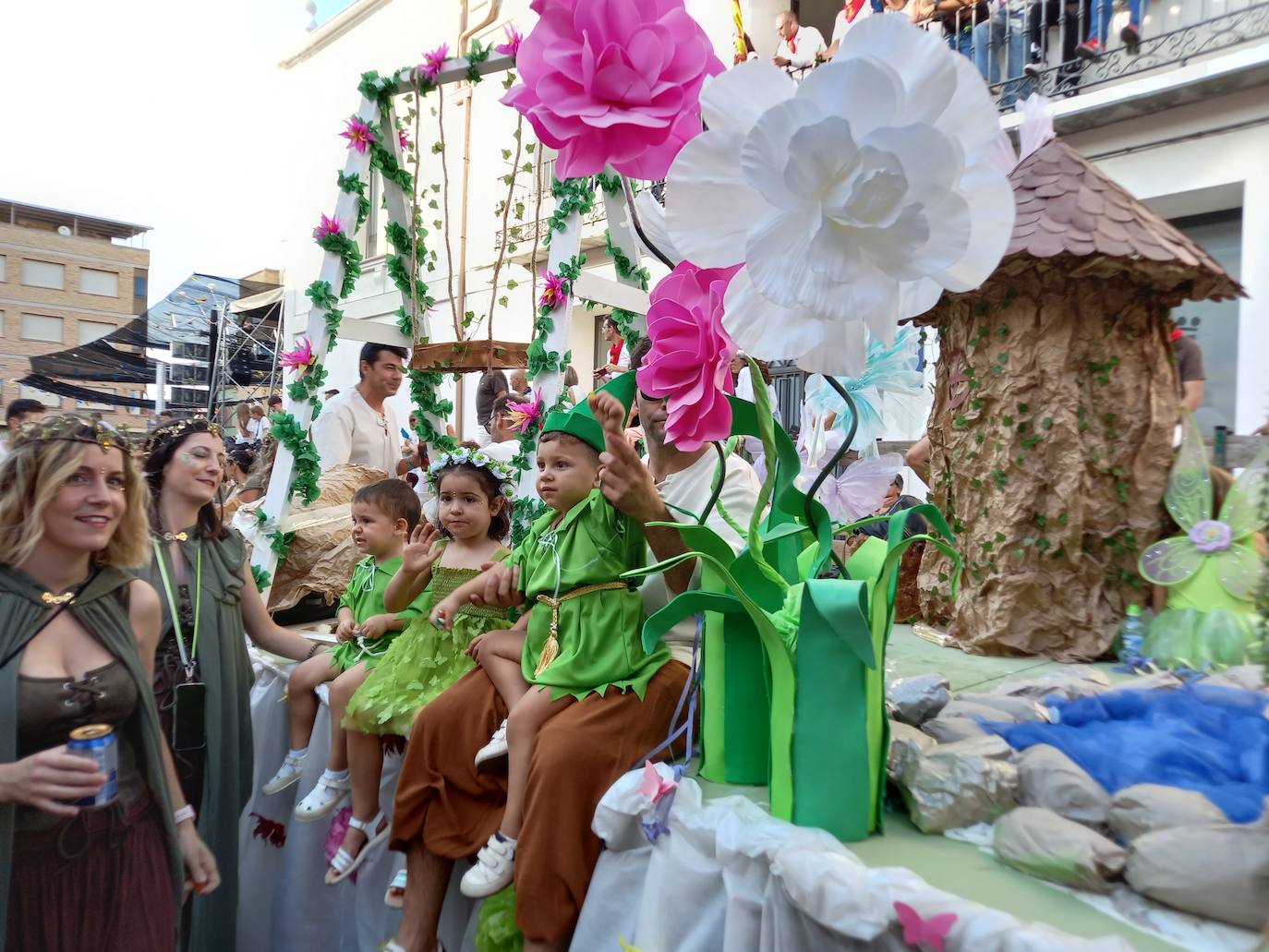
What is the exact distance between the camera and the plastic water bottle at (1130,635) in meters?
2.86

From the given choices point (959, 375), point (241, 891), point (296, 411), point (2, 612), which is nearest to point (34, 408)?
point (296, 411)

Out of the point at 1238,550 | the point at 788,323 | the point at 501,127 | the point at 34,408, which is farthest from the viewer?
the point at 501,127

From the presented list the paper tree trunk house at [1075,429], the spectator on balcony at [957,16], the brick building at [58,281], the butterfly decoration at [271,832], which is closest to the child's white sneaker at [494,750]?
the butterfly decoration at [271,832]

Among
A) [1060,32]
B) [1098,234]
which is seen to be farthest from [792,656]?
[1060,32]

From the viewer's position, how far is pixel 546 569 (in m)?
2.28

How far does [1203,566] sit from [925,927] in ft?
7.28

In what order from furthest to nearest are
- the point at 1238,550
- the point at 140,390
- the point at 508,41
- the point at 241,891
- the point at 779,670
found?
the point at 140,390 → the point at 508,41 → the point at 241,891 → the point at 1238,550 → the point at 779,670

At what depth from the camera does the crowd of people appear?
7414mm

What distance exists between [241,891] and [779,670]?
256cm

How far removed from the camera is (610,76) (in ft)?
4.09

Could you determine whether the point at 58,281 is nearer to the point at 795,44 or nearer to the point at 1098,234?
the point at 795,44

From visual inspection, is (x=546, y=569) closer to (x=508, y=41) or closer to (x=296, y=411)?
(x=296, y=411)

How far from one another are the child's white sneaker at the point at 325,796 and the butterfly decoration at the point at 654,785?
4.24ft

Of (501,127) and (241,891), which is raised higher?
(501,127)
